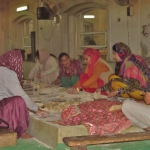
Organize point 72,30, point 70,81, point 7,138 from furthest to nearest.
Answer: point 72,30
point 70,81
point 7,138

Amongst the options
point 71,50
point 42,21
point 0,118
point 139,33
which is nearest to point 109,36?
point 139,33

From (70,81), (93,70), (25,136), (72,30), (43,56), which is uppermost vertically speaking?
(72,30)

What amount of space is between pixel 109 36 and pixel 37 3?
169 inches

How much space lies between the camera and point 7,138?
4.53 meters

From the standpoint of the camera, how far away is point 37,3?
1314cm

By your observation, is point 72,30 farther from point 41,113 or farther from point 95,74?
point 41,113

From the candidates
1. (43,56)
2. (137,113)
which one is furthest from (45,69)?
(137,113)

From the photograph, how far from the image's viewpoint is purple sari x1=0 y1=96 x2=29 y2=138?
474 cm

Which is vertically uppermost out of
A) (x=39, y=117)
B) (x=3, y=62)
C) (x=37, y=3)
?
(x=37, y=3)

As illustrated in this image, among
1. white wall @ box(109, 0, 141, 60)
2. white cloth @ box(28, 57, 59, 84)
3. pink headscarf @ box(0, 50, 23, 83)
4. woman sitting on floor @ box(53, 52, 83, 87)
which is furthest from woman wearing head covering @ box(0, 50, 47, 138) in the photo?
white cloth @ box(28, 57, 59, 84)

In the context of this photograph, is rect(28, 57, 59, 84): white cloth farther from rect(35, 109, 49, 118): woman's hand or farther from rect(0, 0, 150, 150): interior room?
rect(35, 109, 49, 118): woman's hand

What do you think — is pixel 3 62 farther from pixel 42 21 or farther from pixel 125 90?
pixel 42 21

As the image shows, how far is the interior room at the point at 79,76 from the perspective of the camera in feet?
15.4

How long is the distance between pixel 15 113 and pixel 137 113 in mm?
1422
